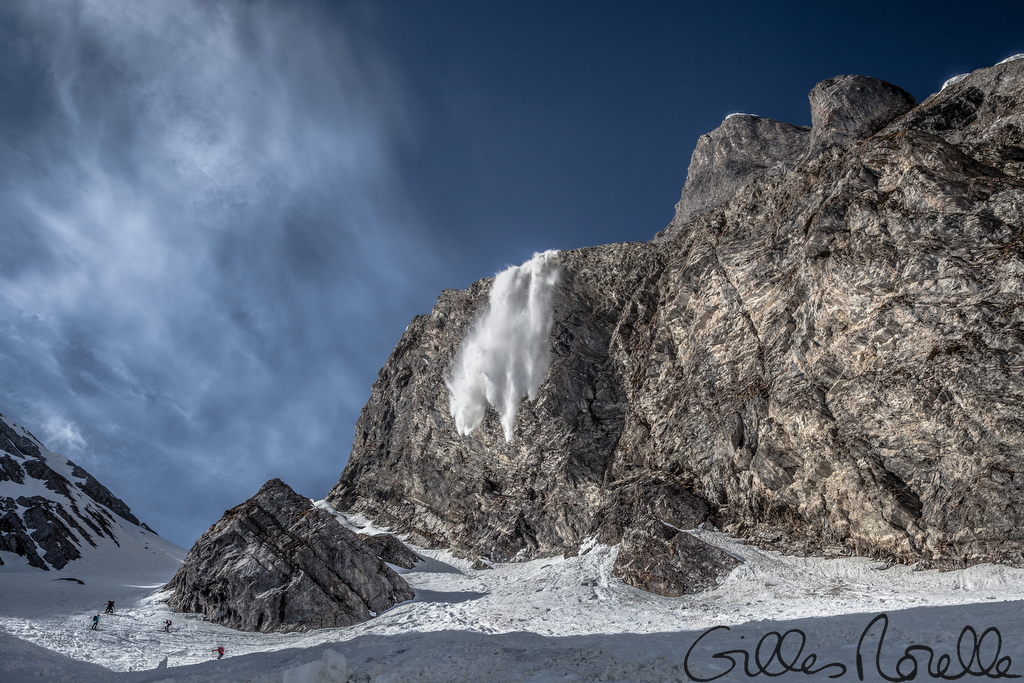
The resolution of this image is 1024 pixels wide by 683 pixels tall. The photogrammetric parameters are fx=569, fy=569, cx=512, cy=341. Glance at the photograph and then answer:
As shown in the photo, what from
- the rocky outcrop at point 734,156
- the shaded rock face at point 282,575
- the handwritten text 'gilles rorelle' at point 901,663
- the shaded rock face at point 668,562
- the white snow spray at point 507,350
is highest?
the rocky outcrop at point 734,156

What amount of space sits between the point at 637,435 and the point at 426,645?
26.9 meters

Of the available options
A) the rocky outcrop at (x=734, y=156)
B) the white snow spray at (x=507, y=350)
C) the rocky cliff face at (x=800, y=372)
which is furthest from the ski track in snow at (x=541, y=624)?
the rocky outcrop at (x=734, y=156)

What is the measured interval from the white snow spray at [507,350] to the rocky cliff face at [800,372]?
4.35 feet

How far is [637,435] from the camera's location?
4259 cm

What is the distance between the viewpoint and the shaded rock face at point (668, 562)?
1185 inches

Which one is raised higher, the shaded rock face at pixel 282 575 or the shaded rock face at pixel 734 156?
the shaded rock face at pixel 734 156

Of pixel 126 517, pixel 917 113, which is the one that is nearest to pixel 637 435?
pixel 917 113

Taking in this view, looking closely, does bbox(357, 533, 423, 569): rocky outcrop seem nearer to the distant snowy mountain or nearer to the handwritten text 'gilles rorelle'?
the handwritten text 'gilles rorelle'

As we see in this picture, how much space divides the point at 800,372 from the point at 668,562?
532 inches

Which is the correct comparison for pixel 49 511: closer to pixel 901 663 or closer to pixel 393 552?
pixel 393 552

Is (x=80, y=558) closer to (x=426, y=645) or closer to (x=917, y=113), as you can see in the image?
(x=426, y=645)

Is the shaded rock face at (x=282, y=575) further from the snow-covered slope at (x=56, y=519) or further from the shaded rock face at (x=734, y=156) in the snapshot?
the shaded rock face at (x=734, y=156)

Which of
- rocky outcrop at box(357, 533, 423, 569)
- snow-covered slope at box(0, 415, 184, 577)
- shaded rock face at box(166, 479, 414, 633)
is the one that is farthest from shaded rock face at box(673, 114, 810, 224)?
snow-covered slope at box(0, 415, 184, 577)

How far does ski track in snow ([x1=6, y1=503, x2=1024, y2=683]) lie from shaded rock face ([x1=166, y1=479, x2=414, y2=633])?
1.17 meters
